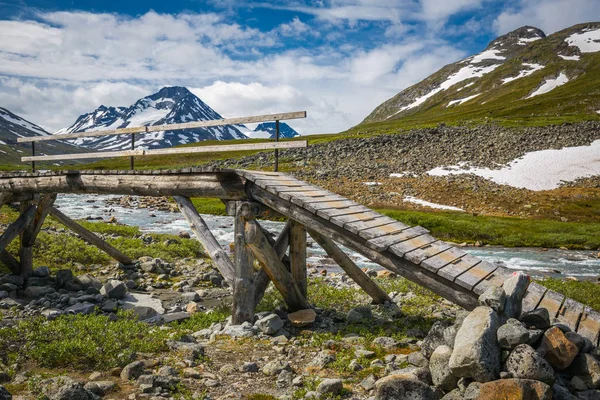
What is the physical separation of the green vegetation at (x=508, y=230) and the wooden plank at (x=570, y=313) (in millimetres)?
21356

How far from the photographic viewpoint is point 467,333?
16.9 feet

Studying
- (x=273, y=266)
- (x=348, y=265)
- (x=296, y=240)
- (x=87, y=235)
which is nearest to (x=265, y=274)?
(x=273, y=266)

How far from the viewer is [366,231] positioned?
7461 mm

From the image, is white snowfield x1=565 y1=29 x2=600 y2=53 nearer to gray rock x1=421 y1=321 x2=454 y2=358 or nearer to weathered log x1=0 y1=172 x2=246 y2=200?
weathered log x1=0 y1=172 x2=246 y2=200

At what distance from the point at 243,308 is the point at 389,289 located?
18.7 ft

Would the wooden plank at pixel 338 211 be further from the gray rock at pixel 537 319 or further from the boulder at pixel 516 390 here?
the boulder at pixel 516 390

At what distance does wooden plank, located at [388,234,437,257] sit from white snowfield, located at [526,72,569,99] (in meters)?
126

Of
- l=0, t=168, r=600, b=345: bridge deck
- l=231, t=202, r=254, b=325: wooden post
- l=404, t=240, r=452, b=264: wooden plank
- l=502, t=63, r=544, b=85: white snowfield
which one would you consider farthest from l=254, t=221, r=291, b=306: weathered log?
l=502, t=63, r=544, b=85: white snowfield

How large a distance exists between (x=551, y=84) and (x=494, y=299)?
455 ft

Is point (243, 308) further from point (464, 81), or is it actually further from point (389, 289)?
point (464, 81)

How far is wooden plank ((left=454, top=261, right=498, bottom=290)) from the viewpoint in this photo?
6461 millimetres

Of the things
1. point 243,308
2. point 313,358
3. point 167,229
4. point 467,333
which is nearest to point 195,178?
point 243,308

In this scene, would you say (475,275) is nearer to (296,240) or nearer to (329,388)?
(329,388)

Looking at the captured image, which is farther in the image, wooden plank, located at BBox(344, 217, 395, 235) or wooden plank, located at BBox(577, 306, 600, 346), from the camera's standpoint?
wooden plank, located at BBox(344, 217, 395, 235)
